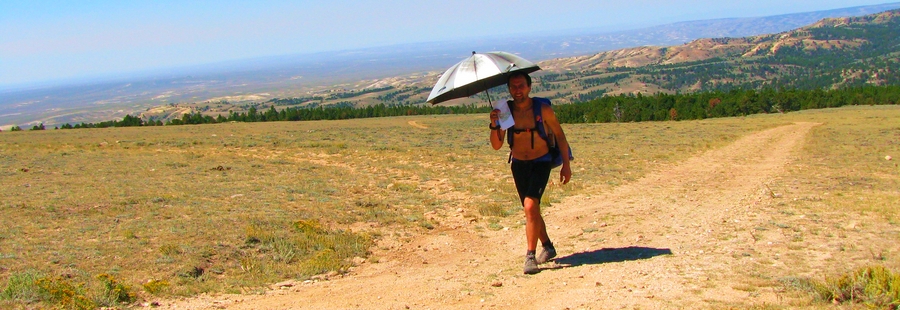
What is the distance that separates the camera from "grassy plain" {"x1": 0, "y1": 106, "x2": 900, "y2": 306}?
650cm

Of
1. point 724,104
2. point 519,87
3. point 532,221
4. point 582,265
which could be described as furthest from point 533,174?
point 724,104

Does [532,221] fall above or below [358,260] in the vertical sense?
above

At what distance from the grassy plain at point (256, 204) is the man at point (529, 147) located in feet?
8.24

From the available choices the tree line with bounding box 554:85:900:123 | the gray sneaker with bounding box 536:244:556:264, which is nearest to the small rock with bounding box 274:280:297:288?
the gray sneaker with bounding box 536:244:556:264

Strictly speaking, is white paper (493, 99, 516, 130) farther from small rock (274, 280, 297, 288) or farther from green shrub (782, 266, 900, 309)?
green shrub (782, 266, 900, 309)

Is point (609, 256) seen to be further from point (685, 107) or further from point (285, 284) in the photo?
point (685, 107)

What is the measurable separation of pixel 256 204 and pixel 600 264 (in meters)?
6.84

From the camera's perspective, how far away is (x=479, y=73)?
610cm

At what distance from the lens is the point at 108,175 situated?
47.6ft

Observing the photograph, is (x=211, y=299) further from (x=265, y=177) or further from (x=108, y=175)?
(x=108, y=175)

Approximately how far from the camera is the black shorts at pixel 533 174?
6039 mm

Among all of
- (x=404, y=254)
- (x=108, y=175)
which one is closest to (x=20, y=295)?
(x=404, y=254)

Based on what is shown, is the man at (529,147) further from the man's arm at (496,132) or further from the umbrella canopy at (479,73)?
the umbrella canopy at (479,73)

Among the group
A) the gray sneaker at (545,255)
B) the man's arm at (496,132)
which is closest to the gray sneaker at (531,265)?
the gray sneaker at (545,255)
